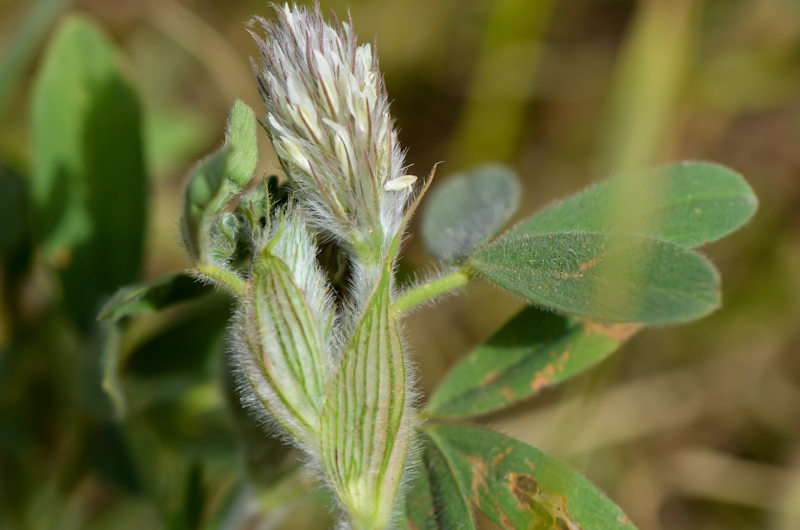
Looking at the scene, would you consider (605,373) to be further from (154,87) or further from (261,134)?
(154,87)

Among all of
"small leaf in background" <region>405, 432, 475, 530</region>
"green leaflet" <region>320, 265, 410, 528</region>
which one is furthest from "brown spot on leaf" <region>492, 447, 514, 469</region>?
"green leaflet" <region>320, 265, 410, 528</region>

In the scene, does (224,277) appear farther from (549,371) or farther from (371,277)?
(549,371)

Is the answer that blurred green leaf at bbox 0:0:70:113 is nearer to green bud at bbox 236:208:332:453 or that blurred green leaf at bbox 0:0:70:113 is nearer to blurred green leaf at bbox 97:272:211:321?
blurred green leaf at bbox 97:272:211:321

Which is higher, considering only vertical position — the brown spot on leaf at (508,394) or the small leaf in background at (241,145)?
the small leaf in background at (241,145)

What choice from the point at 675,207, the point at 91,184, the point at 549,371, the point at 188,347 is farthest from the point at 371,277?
the point at 91,184

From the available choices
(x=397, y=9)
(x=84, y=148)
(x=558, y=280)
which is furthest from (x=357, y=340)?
(x=397, y=9)

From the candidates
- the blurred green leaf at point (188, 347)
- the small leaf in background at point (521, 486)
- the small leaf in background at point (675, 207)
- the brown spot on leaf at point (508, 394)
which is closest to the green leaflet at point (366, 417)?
the small leaf in background at point (521, 486)

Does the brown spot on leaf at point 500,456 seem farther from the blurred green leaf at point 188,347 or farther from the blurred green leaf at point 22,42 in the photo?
the blurred green leaf at point 22,42
